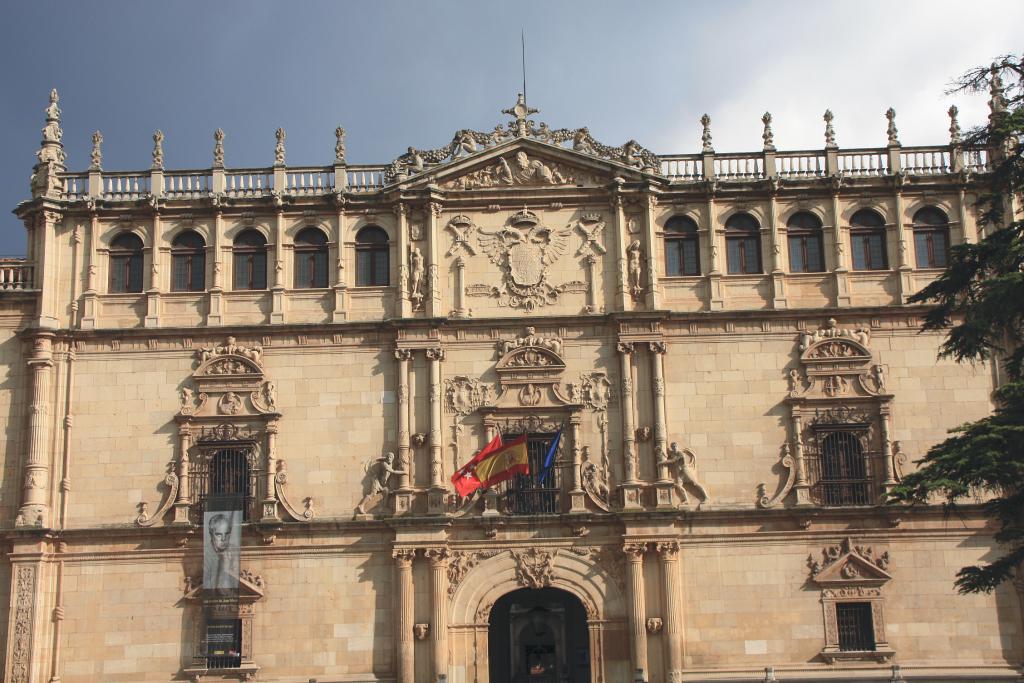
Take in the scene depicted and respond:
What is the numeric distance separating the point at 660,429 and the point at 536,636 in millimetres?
6410

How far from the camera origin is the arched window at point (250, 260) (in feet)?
117

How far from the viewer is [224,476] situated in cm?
3412

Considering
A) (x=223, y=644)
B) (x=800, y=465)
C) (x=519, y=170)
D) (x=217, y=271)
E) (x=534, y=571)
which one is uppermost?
(x=519, y=170)

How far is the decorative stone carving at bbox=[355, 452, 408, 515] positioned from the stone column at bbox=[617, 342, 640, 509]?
224 inches

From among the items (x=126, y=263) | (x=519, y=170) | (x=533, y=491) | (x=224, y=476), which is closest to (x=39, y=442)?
(x=224, y=476)

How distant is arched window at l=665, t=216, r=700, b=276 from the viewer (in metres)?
35.6

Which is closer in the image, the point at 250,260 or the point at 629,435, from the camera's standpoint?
the point at 629,435

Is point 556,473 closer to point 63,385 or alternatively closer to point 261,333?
point 261,333

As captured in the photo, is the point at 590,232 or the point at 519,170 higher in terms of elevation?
the point at 519,170

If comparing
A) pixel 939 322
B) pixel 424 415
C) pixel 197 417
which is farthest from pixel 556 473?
pixel 939 322

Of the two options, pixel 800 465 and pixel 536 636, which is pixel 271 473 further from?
pixel 800 465

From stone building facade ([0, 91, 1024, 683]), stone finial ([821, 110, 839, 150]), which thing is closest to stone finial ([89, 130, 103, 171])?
stone building facade ([0, 91, 1024, 683])

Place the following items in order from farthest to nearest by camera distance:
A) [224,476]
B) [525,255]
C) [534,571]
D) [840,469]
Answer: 1. [525,255]
2. [224,476]
3. [840,469]
4. [534,571]

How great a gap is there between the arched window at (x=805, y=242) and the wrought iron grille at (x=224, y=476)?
15506 millimetres
